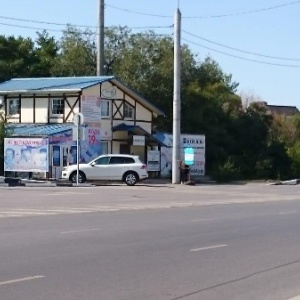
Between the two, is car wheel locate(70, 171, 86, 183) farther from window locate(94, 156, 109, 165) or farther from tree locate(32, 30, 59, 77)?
tree locate(32, 30, 59, 77)

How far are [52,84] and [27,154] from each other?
7361 millimetres

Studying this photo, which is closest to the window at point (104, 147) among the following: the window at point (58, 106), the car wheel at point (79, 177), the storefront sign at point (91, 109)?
the storefront sign at point (91, 109)

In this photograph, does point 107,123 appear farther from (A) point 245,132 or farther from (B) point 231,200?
(B) point 231,200

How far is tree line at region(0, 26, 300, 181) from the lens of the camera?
6009 centimetres

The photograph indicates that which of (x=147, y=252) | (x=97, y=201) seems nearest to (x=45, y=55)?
(x=97, y=201)

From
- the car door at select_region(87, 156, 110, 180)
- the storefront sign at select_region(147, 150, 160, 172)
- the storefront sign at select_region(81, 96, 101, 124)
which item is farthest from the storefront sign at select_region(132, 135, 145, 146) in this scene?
the car door at select_region(87, 156, 110, 180)

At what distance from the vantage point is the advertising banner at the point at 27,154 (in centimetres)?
4772

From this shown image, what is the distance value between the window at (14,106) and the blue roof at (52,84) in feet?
2.80

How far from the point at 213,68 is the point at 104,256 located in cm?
6207

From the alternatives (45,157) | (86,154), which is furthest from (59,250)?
(86,154)

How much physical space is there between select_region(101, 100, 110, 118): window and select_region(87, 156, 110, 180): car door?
26.3ft

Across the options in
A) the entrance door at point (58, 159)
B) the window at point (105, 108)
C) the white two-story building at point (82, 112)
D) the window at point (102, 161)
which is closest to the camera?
the window at point (102, 161)

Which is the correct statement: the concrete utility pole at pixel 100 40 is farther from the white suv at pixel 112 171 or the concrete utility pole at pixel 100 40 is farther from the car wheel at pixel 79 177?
the car wheel at pixel 79 177

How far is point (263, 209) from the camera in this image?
27656 mm
